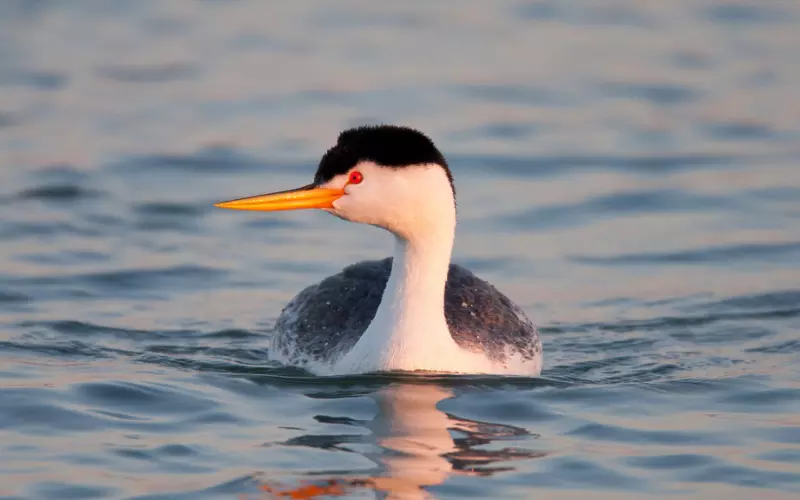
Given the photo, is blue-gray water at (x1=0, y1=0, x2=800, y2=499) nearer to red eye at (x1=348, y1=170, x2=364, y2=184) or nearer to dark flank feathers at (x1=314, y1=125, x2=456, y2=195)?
red eye at (x1=348, y1=170, x2=364, y2=184)

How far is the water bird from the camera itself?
11.1 meters

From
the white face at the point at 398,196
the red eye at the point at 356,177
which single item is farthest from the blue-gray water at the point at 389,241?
the red eye at the point at 356,177

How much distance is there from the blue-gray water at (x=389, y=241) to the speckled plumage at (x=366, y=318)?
27 cm

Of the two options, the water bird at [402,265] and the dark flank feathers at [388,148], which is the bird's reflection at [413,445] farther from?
the dark flank feathers at [388,148]

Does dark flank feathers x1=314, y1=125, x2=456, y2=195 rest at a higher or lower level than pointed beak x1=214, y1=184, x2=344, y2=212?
higher

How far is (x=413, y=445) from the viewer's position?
1036 centimetres

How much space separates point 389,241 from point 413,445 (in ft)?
19.8

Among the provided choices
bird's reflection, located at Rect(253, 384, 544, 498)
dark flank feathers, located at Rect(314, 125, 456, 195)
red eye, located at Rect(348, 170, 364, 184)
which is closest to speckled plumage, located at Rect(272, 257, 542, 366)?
bird's reflection, located at Rect(253, 384, 544, 498)

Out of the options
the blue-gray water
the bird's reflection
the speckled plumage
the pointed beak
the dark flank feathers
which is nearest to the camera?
the bird's reflection

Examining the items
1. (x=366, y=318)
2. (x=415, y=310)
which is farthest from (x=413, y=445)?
(x=366, y=318)

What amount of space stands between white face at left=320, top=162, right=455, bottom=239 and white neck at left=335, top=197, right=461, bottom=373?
0.31 feet

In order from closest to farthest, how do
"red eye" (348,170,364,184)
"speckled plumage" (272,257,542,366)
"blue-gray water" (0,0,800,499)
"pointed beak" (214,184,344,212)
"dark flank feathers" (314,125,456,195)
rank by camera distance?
"blue-gray water" (0,0,800,499) → "dark flank feathers" (314,125,456,195) → "red eye" (348,170,364,184) → "pointed beak" (214,184,344,212) → "speckled plumage" (272,257,542,366)

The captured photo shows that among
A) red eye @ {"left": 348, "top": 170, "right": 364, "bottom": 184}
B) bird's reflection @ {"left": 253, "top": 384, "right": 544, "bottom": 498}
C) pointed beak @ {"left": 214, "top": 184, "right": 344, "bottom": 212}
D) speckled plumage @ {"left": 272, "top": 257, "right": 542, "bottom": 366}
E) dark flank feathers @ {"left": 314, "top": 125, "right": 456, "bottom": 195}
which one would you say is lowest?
bird's reflection @ {"left": 253, "top": 384, "right": 544, "bottom": 498}

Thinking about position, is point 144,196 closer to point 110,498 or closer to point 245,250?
point 245,250
